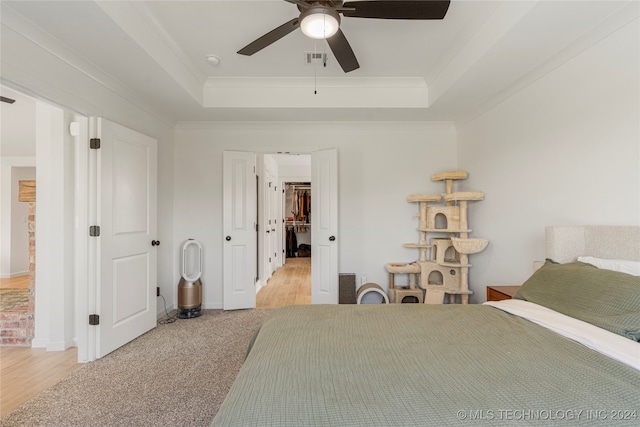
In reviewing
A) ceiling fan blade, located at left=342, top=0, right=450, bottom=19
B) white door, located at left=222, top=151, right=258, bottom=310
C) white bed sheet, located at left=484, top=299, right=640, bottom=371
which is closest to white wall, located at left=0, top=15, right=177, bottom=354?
white door, located at left=222, top=151, right=258, bottom=310

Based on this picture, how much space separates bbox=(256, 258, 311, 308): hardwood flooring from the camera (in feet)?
13.9

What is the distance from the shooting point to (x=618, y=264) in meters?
1.63

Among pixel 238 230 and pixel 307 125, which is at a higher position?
pixel 307 125

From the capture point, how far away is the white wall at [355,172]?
154 inches

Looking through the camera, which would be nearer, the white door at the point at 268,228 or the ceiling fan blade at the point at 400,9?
the ceiling fan blade at the point at 400,9

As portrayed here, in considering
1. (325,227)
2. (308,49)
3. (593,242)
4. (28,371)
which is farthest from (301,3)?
(28,371)

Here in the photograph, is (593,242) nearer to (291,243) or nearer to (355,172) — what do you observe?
(355,172)

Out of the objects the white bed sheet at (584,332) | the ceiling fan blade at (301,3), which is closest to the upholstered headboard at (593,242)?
the white bed sheet at (584,332)

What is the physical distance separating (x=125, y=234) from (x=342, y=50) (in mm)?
2483

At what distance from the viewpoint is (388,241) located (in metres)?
3.94

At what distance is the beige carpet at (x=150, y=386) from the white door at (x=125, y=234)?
0.72 feet

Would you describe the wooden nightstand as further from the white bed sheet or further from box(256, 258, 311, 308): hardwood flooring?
box(256, 258, 311, 308): hardwood flooring

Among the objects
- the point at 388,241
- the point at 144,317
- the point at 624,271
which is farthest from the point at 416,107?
the point at 144,317

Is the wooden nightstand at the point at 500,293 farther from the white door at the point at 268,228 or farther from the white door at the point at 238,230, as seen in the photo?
the white door at the point at 268,228
